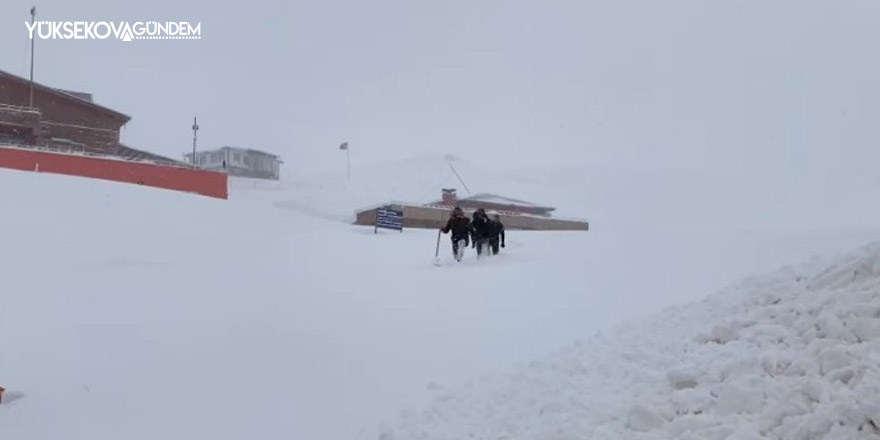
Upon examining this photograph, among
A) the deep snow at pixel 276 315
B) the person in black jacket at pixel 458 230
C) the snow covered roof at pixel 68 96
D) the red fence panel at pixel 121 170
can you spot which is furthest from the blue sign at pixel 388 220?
the snow covered roof at pixel 68 96

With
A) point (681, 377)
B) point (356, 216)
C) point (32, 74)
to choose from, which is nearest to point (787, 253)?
point (681, 377)

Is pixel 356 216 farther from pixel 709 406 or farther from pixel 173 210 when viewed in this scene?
pixel 709 406

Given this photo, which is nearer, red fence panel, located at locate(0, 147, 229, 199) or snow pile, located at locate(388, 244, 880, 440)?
snow pile, located at locate(388, 244, 880, 440)

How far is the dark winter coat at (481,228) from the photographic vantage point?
56.0ft

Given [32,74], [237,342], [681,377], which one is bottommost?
[237,342]

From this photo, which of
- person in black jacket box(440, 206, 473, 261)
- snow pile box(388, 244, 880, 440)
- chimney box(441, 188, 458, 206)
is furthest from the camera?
chimney box(441, 188, 458, 206)

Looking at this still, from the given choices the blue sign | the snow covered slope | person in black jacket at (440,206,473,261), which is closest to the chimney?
the blue sign

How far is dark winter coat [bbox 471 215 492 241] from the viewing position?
17078mm

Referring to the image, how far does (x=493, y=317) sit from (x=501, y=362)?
8.09 feet

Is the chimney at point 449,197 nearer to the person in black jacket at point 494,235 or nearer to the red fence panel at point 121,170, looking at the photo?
the red fence panel at point 121,170

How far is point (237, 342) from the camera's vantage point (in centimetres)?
869

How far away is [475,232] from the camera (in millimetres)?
17078

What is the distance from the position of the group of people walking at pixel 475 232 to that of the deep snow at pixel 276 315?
1.52 ft

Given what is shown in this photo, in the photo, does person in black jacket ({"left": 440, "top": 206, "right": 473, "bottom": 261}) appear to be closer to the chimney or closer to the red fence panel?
the red fence panel
